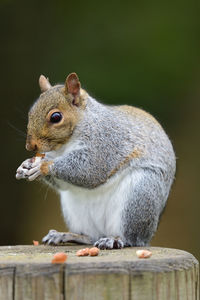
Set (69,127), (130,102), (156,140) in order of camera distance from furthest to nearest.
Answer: (130,102), (156,140), (69,127)

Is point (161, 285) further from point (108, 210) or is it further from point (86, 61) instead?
point (86, 61)

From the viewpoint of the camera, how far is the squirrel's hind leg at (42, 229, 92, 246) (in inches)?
133

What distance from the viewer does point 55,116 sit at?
10.7 feet

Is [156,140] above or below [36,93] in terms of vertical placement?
below

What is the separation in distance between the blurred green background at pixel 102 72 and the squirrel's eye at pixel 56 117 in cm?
319

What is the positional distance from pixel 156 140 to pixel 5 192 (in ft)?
11.4

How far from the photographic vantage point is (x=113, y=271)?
2266 millimetres

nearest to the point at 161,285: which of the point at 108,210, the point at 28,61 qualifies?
the point at 108,210

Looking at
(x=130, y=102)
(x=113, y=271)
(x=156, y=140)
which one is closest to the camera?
(x=113, y=271)

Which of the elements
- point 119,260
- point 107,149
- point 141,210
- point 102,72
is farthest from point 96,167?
point 102,72

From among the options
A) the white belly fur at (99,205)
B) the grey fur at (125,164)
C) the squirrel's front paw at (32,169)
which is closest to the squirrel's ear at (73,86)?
the grey fur at (125,164)

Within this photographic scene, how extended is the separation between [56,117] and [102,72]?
3.46 meters

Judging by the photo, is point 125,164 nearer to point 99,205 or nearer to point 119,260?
point 99,205

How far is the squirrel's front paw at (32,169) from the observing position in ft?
10.7
